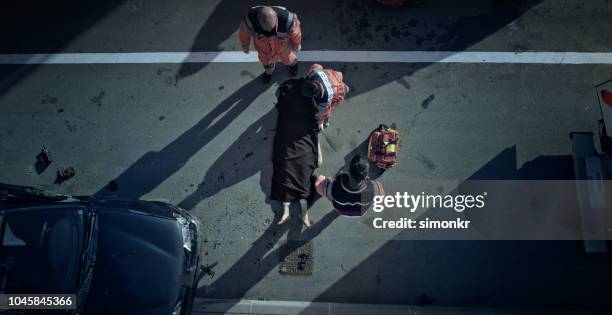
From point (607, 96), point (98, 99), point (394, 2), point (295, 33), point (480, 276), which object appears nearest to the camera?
point (295, 33)

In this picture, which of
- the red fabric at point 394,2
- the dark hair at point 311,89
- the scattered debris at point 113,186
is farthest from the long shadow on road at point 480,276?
the red fabric at point 394,2

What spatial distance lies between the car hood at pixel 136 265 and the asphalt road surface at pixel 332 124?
1197mm

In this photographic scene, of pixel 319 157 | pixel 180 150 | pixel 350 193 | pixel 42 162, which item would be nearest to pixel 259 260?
pixel 319 157

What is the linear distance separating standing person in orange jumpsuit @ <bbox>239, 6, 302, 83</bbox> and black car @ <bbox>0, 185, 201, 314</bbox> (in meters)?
2.88

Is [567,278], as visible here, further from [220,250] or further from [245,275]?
[220,250]

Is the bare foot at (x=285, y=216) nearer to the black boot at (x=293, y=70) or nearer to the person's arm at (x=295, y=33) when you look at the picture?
the black boot at (x=293, y=70)

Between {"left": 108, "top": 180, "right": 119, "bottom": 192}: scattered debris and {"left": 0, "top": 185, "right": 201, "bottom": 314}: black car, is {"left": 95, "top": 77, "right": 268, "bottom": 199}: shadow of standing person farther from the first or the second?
{"left": 0, "top": 185, "right": 201, "bottom": 314}: black car

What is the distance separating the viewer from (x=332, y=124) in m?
7.51

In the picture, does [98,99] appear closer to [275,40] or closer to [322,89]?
[275,40]

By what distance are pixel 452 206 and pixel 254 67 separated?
13.8ft

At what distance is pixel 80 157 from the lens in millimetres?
7566

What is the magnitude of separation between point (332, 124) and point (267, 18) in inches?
93.3

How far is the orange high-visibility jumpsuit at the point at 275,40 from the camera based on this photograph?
6.13m

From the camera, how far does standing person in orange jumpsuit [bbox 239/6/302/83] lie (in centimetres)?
589
